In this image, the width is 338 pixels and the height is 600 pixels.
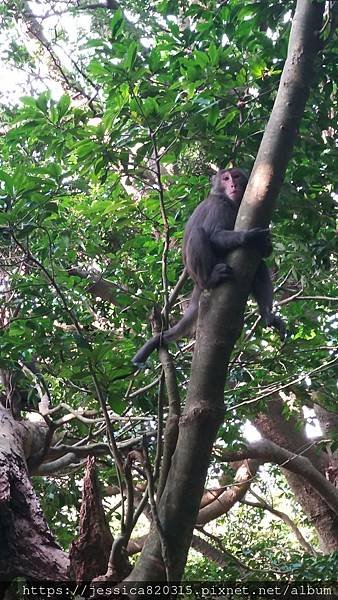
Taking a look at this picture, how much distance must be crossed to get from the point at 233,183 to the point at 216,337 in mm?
2143

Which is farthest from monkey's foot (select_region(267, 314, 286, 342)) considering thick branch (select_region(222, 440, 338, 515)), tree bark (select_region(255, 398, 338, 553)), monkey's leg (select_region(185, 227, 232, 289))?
tree bark (select_region(255, 398, 338, 553))

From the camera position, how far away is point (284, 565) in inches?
199

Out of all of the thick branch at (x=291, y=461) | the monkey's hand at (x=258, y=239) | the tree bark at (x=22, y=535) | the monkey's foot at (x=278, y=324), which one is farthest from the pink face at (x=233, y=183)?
the thick branch at (x=291, y=461)

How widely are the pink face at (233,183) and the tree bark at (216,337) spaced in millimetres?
1391

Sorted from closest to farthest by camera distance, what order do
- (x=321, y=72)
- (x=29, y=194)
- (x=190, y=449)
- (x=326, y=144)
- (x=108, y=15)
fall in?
(x=190, y=449), (x=29, y=194), (x=321, y=72), (x=326, y=144), (x=108, y=15)

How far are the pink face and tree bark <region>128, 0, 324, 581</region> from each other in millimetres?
1391

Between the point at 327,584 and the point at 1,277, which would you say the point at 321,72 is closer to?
the point at 1,277

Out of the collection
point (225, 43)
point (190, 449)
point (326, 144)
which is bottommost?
point (190, 449)

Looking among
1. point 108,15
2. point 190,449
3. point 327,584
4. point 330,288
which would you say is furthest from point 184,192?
point 108,15

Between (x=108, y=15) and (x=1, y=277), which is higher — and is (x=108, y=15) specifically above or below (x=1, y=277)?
above

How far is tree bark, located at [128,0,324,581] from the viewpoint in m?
2.08

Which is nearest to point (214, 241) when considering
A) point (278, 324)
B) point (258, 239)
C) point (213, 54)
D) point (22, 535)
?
point (278, 324)

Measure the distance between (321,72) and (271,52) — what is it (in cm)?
29

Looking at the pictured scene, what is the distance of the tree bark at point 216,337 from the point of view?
208 centimetres
